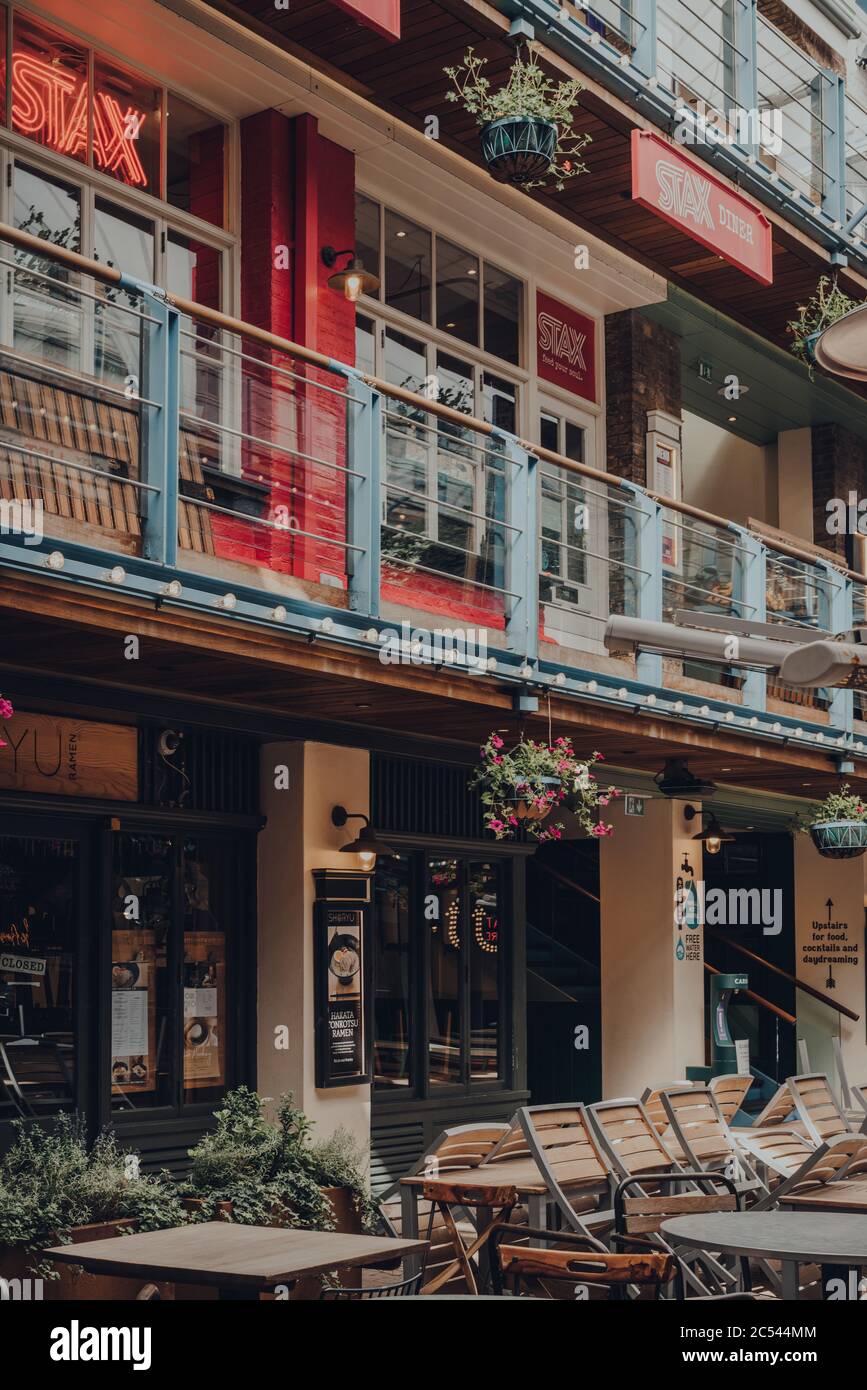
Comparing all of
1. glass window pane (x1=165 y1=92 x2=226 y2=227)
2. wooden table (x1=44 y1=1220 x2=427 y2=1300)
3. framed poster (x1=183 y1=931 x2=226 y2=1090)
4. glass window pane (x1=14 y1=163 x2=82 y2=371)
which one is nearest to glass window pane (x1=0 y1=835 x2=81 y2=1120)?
framed poster (x1=183 y1=931 x2=226 y2=1090)

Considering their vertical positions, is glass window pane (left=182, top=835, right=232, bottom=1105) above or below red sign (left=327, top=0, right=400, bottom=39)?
below

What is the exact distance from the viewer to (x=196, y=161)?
33.2ft

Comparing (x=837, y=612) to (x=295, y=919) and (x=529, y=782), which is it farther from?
(x=295, y=919)

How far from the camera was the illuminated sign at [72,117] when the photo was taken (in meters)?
8.91

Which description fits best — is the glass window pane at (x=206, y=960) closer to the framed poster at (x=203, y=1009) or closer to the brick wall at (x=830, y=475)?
the framed poster at (x=203, y=1009)

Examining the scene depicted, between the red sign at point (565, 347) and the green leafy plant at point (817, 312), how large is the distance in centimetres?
164

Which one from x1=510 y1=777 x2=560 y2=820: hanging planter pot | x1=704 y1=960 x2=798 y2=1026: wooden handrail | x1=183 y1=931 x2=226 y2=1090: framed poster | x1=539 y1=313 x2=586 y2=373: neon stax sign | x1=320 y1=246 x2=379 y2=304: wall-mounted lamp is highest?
x1=539 y1=313 x2=586 y2=373: neon stax sign

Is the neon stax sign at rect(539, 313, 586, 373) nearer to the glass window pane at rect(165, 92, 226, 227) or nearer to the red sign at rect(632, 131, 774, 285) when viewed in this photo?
the red sign at rect(632, 131, 774, 285)

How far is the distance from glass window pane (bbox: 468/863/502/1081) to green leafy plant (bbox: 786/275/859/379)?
476 centimetres

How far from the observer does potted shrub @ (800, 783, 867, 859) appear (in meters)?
12.2

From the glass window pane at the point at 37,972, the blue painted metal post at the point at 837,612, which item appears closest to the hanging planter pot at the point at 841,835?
the blue painted metal post at the point at 837,612

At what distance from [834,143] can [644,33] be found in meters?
3.02

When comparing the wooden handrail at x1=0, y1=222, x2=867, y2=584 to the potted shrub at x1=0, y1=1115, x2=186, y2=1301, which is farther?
the potted shrub at x1=0, y1=1115, x2=186, y2=1301

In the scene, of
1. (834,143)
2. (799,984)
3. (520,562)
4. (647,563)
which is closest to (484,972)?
(647,563)
